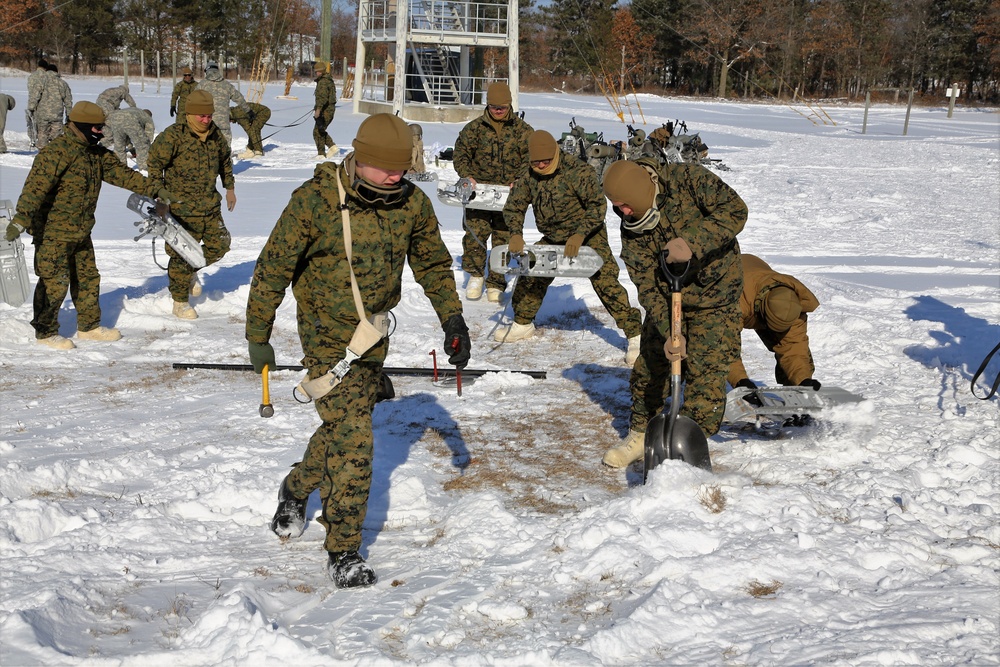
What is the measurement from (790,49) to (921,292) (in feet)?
151

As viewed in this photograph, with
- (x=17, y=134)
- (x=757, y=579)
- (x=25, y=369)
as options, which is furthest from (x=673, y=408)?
(x=17, y=134)

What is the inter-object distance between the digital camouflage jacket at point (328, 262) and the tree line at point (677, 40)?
45.3 m

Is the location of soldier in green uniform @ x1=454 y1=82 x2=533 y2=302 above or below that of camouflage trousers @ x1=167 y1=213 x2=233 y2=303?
above

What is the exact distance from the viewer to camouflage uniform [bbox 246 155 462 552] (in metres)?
4.15

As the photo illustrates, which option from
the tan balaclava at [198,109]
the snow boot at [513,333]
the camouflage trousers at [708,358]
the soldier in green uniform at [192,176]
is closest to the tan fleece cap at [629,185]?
the camouflage trousers at [708,358]

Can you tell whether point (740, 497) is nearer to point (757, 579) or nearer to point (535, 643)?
point (757, 579)

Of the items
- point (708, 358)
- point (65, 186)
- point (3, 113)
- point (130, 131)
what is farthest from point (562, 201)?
point (3, 113)

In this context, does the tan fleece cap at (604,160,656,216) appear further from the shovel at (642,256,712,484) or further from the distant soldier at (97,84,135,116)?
the distant soldier at (97,84,135,116)

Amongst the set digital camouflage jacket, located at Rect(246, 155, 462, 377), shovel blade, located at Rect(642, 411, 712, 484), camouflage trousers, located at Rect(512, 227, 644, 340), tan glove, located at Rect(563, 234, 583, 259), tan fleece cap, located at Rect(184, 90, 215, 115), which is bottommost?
shovel blade, located at Rect(642, 411, 712, 484)

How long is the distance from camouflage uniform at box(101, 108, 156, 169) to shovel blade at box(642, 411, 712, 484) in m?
14.8

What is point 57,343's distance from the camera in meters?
8.21

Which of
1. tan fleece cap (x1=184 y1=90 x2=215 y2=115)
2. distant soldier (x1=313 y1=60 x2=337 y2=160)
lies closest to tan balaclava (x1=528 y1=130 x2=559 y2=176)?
tan fleece cap (x1=184 y1=90 x2=215 y2=115)

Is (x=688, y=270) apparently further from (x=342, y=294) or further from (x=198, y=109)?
(x=198, y=109)

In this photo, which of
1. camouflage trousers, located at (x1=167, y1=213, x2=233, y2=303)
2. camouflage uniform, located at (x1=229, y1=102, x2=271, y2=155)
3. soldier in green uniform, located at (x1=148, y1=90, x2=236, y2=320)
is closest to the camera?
soldier in green uniform, located at (x1=148, y1=90, x2=236, y2=320)
